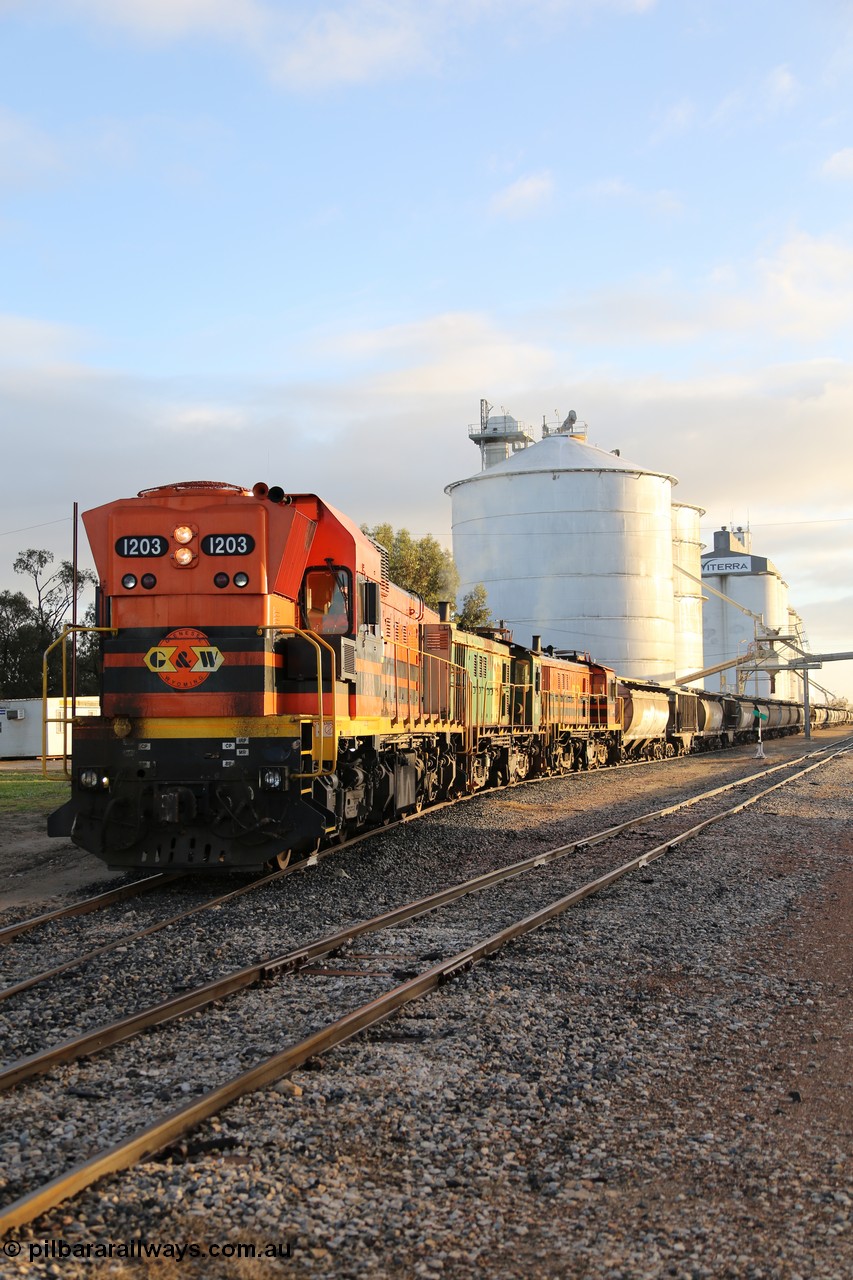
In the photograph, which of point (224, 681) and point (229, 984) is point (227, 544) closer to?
point (224, 681)

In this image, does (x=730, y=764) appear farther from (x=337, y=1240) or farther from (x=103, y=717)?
(x=337, y=1240)

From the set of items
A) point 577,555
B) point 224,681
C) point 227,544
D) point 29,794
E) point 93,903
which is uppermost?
point 577,555

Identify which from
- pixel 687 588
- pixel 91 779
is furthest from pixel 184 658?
pixel 687 588

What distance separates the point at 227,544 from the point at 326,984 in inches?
219

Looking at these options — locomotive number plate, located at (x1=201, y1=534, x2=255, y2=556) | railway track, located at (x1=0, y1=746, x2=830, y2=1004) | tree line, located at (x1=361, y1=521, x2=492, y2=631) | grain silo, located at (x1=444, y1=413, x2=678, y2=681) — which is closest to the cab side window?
locomotive number plate, located at (x1=201, y1=534, x2=255, y2=556)

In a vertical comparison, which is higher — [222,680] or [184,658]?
[184,658]

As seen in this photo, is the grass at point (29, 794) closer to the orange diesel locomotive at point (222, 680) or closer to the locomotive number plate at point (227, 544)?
the orange diesel locomotive at point (222, 680)

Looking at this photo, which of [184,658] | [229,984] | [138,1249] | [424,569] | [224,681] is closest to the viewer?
[138,1249]

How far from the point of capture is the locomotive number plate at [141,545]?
39.1 ft


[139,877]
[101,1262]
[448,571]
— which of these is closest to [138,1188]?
[101,1262]

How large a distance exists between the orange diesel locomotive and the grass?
6517 millimetres

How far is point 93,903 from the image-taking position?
10.7 meters

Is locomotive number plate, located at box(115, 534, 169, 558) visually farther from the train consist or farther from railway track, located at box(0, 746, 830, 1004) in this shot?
railway track, located at box(0, 746, 830, 1004)

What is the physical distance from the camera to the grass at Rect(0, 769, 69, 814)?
68.0 feet
